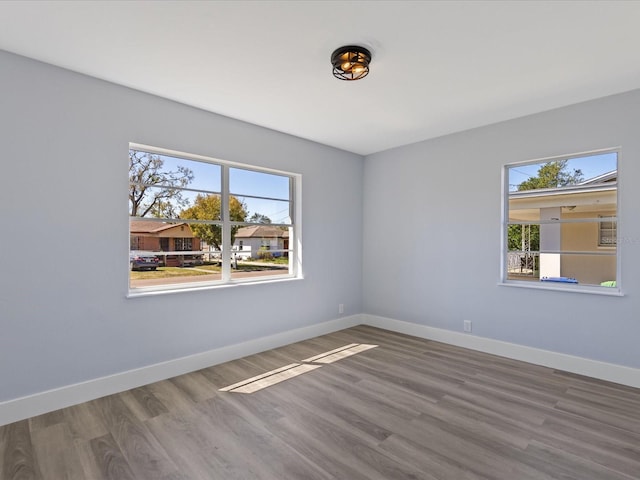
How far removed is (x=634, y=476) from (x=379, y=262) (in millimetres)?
3419

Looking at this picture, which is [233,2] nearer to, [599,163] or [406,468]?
[406,468]

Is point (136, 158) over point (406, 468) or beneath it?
over

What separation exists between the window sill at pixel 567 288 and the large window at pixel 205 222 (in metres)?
2.65

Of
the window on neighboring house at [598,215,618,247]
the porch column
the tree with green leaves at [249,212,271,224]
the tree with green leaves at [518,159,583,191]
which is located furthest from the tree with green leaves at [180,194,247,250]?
the window on neighboring house at [598,215,618,247]

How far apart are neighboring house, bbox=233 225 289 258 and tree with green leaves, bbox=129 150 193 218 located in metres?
0.79

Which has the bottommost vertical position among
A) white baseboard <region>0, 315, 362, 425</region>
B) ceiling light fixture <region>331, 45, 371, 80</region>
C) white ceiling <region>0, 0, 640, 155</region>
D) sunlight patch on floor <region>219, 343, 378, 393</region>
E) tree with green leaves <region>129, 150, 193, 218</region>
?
sunlight patch on floor <region>219, 343, 378, 393</region>

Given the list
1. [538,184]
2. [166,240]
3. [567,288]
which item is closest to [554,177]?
[538,184]

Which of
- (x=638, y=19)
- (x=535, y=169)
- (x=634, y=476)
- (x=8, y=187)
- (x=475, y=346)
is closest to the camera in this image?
(x=634, y=476)

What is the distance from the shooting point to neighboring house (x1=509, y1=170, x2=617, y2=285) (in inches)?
126

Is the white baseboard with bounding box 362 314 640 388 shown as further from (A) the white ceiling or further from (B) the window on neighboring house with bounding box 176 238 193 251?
(B) the window on neighboring house with bounding box 176 238 193 251

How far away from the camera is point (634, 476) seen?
6.06ft

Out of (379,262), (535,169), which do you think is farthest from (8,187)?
(535,169)

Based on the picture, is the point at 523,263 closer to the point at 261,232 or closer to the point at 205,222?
the point at 261,232

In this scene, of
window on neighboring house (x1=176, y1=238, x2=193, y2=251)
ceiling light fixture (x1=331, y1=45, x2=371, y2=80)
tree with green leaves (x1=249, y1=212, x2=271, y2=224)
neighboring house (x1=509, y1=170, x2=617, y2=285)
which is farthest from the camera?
tree with green leaves (x1=249, y1=212, x2=271, y2=224)
